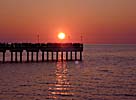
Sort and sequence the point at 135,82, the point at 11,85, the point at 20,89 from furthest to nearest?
the point at 135,82 < the point at 11,85 < the point at 20,89

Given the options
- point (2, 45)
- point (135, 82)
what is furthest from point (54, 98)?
point (2, 45)

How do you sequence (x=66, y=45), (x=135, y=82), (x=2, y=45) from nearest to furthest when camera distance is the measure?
(x=135, y=82) → (x=2, y=45) → (x=66, y=45)

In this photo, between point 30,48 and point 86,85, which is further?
point 30,48

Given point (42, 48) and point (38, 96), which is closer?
point (38, 96)

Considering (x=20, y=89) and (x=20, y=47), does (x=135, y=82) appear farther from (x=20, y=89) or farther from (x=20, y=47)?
(x=20, y=47)

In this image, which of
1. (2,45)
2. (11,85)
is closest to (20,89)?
(11,85)

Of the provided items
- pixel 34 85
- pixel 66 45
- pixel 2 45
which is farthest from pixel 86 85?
pixel 66 45

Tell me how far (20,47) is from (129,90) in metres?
45.9

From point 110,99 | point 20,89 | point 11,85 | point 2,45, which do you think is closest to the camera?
point 110,99

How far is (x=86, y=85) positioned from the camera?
157 ft

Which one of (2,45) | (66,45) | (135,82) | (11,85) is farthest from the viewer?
(66,45)

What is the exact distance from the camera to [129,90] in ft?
143

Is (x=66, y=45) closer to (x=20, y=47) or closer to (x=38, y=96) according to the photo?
(x=20, y=47)

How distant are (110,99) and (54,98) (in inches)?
196
